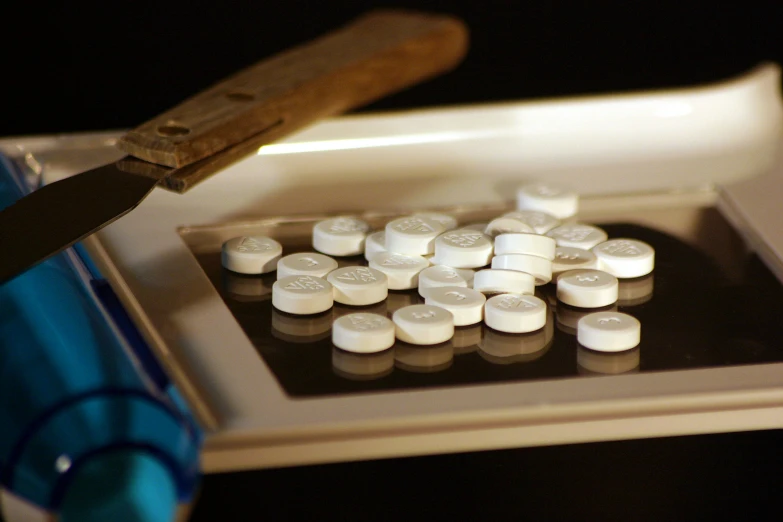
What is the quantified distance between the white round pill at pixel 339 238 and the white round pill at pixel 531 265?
0.28ft

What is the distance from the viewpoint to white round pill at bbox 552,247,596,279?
58 centimetres

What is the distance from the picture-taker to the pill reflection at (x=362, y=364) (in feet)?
1.61

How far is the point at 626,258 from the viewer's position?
59 centimetres

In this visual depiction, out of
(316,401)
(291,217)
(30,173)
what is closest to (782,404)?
(316,401)

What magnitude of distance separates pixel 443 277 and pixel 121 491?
0.69ft

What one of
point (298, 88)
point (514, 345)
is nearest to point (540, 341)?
point (514, 345)

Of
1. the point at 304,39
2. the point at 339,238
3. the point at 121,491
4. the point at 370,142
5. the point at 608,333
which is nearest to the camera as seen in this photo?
the point at 121,491

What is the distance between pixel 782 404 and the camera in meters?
0.47

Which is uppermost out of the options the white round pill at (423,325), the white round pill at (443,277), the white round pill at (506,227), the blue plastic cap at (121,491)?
the blue plastic cap at (121,491)

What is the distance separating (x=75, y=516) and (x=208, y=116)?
10.7 inches

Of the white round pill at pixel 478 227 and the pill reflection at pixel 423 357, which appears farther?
the white round pill at pixel 478 227

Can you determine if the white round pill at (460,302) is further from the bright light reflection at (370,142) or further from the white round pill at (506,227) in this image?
the bright light reflection at (370,142)

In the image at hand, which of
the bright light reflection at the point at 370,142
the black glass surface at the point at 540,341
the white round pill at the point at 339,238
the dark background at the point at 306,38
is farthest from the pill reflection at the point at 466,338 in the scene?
the dark background at the point at 306,38

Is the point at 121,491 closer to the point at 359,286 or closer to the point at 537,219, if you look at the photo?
the point at 359,286
